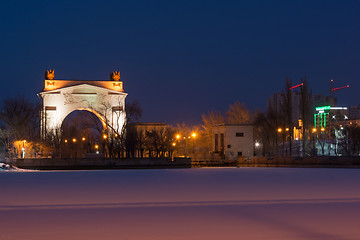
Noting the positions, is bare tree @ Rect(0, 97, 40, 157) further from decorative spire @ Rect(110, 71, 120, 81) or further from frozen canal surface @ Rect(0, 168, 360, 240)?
frozen canal surface @ Rect(0, 168, 360, 240)

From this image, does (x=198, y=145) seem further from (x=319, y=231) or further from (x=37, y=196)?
(x=319, y=231)

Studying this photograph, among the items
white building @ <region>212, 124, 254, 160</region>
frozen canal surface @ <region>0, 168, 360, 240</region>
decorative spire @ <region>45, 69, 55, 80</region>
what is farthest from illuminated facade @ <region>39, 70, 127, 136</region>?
frozen canal surface @ <region>0, 168, 360, 240</region>

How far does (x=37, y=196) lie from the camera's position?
16.7 metres

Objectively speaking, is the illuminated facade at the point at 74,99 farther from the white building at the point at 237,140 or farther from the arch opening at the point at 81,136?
the white building at the point at 237,140

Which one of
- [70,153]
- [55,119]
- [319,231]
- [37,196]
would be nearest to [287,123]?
[70,153]

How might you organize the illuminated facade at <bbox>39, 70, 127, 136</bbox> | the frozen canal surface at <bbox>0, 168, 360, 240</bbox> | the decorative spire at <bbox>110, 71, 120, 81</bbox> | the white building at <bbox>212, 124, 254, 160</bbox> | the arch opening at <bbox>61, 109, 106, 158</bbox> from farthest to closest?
the decorative spire at <bbox>110, 71, 120, 81</bbox>, the illuminated facade at <bbox>39, 70, 127, 136</bbox>, the white building at <bbox>212, 124, 254, 160</bbox>, the arch opening at <bbox>61, 109, 106, 158</bbox>, the frozen canal surface at <bbox>0, 168, 360, 240</bbox>

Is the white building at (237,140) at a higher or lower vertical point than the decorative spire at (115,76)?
lower

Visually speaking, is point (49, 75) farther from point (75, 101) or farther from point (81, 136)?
point (81, 136)

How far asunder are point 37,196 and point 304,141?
162ft

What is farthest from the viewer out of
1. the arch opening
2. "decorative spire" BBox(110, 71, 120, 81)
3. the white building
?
"decorative spire" BBox(110, 71, 120, 81)

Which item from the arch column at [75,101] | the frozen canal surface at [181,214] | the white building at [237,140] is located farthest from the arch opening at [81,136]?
the frozen canal surface at [181,214]

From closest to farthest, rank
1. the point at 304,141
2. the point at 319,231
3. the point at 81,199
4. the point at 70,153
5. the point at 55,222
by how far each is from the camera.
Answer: the point at 319,231, the point at 55,222, the point at 81,199, the point at 70,153, the point at 304,141

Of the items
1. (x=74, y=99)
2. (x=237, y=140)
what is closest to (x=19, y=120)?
(x=74, y=99)

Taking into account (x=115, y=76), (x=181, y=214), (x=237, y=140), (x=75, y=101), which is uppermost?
(x=115, y=76)
